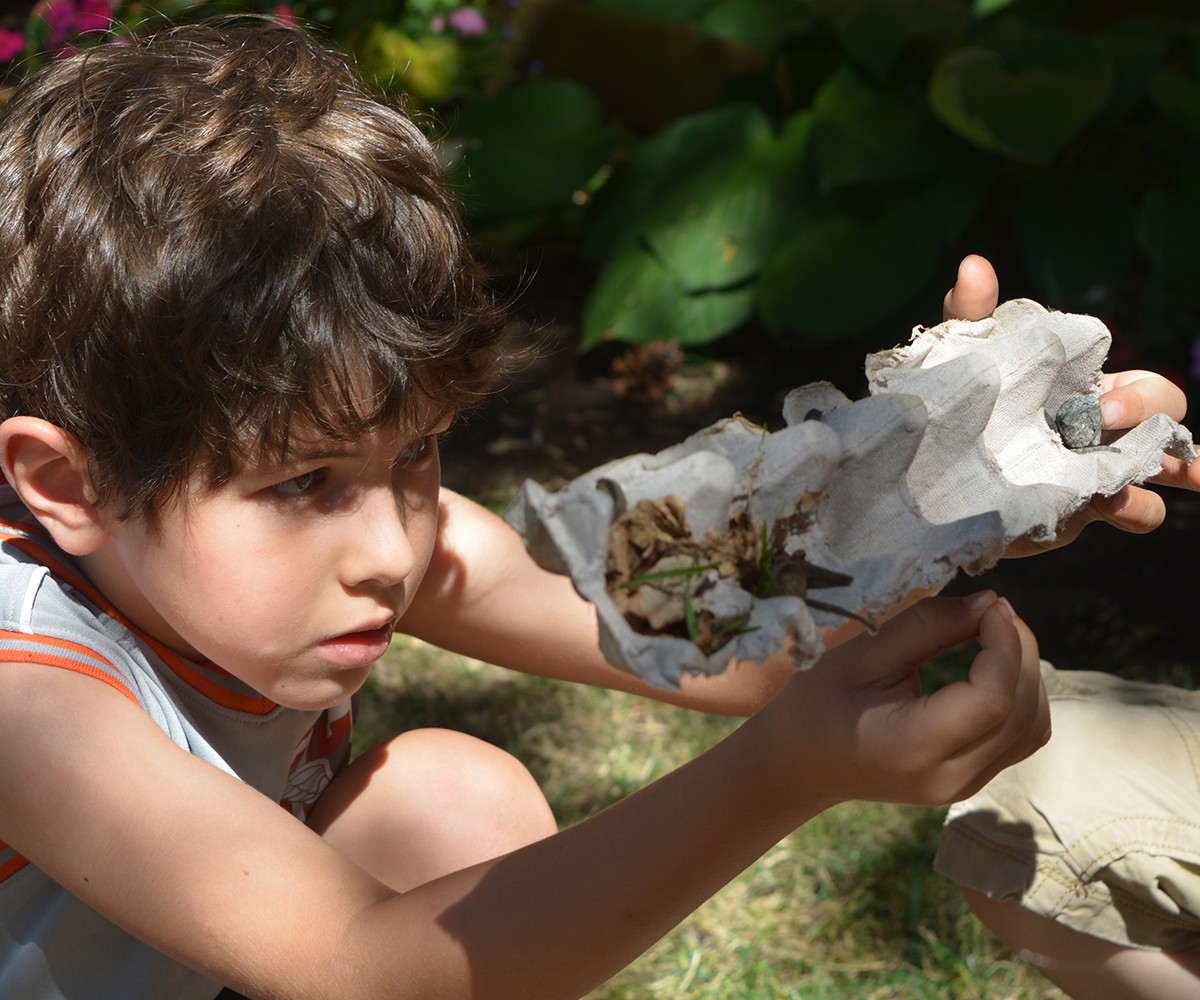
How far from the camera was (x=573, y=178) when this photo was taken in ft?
A: 10.8

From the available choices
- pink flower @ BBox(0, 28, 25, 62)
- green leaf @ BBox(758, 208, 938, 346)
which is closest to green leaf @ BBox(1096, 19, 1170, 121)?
green leaf @ BBox(758, 208, 938, 346)

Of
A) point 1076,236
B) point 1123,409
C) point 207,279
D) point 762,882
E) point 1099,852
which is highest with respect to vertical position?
point 207,279

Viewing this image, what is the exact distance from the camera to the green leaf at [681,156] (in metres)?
3.25

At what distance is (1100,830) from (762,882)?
0.59m

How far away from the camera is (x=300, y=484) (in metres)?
1.17

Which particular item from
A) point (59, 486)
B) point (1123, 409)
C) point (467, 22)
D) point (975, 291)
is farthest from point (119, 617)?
point (467, 22)

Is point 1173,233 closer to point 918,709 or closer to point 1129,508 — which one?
point 1129,508

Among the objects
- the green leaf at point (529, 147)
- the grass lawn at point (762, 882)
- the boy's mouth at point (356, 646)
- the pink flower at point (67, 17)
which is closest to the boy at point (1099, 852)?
the grass lawn at point (762, 882)

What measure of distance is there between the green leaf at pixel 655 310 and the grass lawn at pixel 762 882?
1.04 metres

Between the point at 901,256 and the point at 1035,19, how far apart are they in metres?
0.68

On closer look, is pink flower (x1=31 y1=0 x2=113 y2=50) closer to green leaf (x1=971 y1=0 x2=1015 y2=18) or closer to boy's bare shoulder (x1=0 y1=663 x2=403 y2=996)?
green leaf (x1=971 y1=0 x2=1015 y2=18)

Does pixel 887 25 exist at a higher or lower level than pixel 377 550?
lower

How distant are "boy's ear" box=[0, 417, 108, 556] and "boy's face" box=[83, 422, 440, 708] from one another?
0.03 m

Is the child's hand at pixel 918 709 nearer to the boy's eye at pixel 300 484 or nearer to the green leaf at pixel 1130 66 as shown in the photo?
the boy's eye at pixel 300 484
